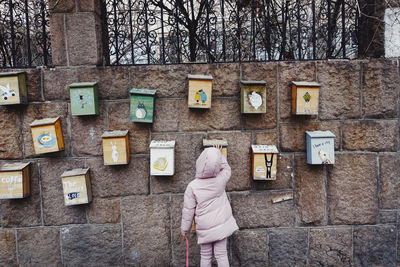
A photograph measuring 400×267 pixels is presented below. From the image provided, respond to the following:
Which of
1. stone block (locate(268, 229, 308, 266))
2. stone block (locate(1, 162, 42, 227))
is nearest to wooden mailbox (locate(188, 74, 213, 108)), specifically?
stone block (locate(268, 229, 308, 266))

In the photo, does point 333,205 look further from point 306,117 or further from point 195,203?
point 195,203

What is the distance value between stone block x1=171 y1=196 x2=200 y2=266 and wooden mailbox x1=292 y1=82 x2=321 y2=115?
5.21 feet

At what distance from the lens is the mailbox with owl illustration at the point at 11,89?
2813 millimetres

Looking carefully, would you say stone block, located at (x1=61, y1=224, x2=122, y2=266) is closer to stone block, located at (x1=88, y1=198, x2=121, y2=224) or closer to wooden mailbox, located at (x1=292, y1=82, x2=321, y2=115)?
stone block, located at (x1=88, y1=198, x2=121, y2=224)

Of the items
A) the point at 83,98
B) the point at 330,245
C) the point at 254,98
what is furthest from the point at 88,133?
the point at 330,245

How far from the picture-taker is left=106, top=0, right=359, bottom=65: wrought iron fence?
3.20 metres

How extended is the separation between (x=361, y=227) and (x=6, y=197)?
380 centimetres

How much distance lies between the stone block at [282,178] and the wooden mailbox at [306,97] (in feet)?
1.73

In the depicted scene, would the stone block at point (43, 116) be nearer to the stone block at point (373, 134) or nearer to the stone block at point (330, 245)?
the stone block at point (330, 245)

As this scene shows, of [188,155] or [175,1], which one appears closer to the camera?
[188,155]

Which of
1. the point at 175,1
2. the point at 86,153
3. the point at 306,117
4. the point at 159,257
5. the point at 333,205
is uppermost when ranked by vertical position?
the point at 175,1

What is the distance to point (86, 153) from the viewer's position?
2994mm

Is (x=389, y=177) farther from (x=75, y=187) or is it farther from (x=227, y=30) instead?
(x=75, y=187)

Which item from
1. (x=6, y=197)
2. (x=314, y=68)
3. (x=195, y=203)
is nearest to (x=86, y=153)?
(x=6, y=197)
